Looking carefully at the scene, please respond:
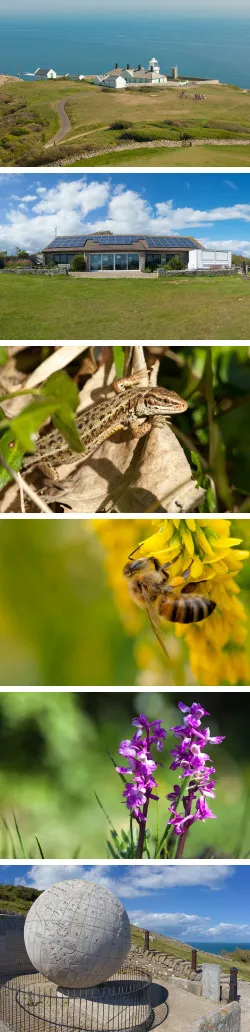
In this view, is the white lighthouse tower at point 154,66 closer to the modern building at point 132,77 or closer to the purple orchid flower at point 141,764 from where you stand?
the modern building at point 132,77

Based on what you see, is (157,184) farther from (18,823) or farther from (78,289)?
(18,823)

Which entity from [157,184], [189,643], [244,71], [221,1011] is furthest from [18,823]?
[244,71]

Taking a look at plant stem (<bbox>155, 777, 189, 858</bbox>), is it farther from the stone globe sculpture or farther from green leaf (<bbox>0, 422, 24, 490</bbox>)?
green leaf (<bbox>0, 422, 24, 490</bbox>)

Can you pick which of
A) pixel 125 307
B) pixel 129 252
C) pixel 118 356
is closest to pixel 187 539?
pixel 118 356

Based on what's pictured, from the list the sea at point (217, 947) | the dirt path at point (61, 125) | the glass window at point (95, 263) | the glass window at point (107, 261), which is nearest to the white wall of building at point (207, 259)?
the glass window at point (107, 261)

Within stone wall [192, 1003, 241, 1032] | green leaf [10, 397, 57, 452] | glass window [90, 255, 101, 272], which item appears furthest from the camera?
glass window [90, 255, 101, 272]

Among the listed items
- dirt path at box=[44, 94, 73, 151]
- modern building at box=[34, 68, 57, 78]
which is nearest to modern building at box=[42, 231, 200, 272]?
dirt path at box=[44, 94, 73, 151]

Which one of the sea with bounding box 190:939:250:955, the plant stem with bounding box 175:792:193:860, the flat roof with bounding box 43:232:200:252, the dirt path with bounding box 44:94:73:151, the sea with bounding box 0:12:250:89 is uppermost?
the sea with bounding box 0:12:250:89

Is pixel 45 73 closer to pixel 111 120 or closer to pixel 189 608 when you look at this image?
pixel 111 120
